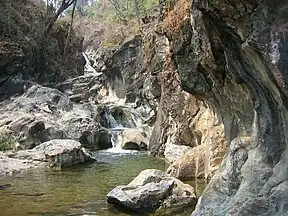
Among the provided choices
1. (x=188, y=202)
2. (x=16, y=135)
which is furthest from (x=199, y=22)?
(x=16, y=135)

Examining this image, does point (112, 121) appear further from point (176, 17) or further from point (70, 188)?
point (176, 17)

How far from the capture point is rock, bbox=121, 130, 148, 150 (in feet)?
77.7

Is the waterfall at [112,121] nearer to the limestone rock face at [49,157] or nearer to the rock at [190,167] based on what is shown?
the limestone rock face at [49,157]

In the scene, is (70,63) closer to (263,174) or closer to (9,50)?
(9,50)

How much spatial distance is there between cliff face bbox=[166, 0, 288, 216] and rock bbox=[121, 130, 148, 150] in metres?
14.2

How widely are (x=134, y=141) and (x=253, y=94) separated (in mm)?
16089

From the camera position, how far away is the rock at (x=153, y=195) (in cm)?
1047

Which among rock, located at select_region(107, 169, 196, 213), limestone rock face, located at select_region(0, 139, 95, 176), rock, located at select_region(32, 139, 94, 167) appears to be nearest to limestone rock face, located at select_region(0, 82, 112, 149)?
limestone rock face, located at select_region(0, 139, 95, 176)

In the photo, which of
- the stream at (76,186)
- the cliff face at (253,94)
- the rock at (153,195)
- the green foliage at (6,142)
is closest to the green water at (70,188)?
the stream at (76,186)

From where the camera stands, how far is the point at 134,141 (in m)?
23.8

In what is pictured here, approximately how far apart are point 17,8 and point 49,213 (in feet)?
81.1

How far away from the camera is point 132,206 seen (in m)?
10.5

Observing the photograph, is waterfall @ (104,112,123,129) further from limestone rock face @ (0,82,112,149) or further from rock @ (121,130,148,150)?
rock @ (121,130,148,150)

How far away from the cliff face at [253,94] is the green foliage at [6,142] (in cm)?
1326
